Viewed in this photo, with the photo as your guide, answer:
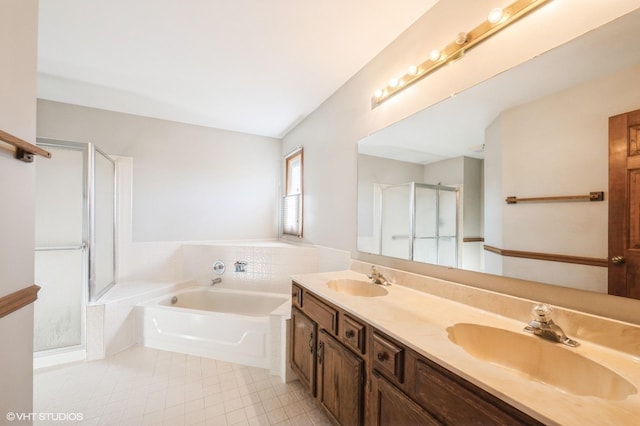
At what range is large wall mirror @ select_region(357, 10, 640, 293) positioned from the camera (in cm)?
83

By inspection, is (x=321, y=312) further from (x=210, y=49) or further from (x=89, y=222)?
(x=89, y=222)

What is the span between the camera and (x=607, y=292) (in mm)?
831

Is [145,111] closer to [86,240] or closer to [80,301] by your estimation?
[86,240]

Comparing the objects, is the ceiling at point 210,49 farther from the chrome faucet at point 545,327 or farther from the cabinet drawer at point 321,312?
A: the cabinet drawer at point 321,312

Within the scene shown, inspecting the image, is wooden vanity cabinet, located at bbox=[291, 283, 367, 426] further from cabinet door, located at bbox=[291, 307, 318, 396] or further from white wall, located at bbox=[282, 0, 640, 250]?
white wall, located at bbox=[282, 0, 640, 250]

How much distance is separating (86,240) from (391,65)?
9.97 feet

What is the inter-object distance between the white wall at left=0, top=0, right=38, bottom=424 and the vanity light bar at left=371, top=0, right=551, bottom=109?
5.85ft

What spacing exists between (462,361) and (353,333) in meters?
0.52

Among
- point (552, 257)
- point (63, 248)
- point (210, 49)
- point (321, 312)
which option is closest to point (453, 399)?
point (552, 257)

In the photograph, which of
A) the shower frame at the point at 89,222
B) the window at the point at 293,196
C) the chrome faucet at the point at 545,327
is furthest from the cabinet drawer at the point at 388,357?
the shower frame at the point at 89,222

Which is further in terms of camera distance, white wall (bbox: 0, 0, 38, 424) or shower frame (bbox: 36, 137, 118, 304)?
shower frame (bbox: 36, 137, 118, 304)

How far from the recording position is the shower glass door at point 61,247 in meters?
2.30

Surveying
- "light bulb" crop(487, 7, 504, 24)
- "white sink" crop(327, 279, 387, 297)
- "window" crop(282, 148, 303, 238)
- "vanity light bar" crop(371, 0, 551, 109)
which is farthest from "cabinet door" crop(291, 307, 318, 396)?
"light bulb" crop(487, 7, 504, 24)

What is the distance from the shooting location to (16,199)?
0.94 m
